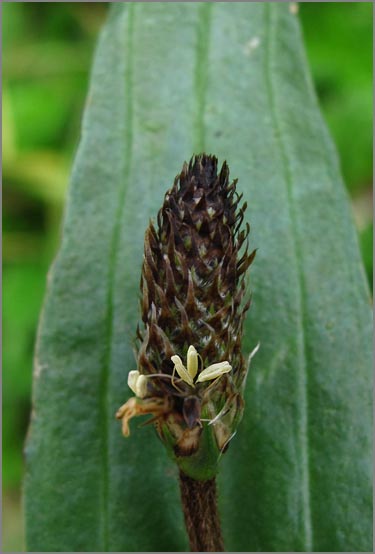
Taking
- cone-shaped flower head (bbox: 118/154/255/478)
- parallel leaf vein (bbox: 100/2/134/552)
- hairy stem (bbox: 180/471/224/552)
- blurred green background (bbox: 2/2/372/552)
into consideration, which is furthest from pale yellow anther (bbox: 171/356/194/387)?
blurred green background (bbox: 2/2/372/552)

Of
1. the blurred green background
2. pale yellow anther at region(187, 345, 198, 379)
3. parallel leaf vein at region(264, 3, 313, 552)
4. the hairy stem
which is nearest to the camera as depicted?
pale yellow anther at region(187, 345, 198, 379)

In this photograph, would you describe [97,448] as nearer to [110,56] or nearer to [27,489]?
[27,489]

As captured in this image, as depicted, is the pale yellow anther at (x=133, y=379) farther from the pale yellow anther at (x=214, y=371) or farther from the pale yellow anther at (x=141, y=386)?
A: the pale yellow anther at (x=214, y=371)

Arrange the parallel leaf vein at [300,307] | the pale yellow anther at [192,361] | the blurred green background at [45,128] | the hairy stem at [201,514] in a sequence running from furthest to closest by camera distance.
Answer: the blurred green background at [45,128] < the parallel leaf vein at [300,307] < the hairy stem at [201,514] < the pale yellow anther at [192,361]

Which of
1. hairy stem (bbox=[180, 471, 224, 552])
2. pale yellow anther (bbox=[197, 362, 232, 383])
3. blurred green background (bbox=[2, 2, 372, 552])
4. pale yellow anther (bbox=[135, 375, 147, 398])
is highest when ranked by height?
blurred green background (bbox=[2, 2, 372, 552])

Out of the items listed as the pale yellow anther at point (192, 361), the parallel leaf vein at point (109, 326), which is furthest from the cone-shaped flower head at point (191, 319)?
the parallel leaf vein at point (109, 326)

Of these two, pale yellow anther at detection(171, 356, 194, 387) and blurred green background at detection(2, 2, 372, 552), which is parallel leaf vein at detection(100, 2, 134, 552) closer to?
pale yellow anther at detection(171, 356, 194, 387)

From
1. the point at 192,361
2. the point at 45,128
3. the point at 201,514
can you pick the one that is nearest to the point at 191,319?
the point at 192,361
